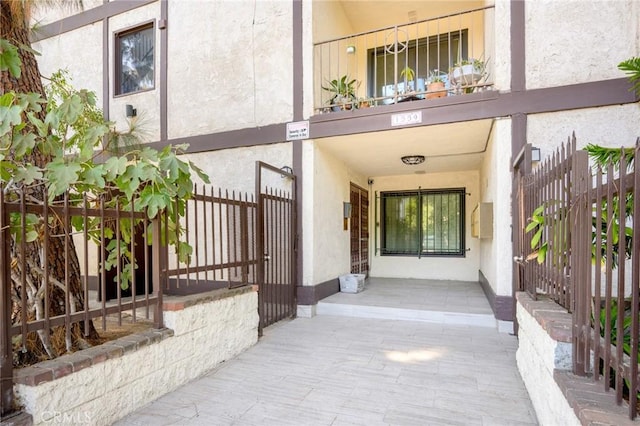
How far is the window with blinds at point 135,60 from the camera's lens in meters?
6.57

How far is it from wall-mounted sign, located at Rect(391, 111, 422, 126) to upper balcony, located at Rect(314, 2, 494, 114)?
0.28 meters

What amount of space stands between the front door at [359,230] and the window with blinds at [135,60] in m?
4.72

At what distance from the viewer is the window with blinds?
657 cm

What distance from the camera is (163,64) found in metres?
6.23

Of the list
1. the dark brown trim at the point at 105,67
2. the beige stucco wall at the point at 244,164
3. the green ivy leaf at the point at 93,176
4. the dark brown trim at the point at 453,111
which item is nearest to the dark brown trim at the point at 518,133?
the dark brown trim at the point at 453,111

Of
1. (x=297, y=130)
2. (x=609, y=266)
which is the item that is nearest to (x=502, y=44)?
(x=297, y=130)

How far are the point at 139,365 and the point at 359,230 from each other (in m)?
5.65

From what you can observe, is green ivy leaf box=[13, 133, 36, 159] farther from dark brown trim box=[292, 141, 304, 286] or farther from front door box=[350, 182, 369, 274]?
front door box=[350, 182, 369, 274]

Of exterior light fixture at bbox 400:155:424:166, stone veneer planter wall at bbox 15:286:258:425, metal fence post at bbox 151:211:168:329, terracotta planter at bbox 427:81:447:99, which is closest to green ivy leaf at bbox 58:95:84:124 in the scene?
metal fence post at bbox 151:211:168:329

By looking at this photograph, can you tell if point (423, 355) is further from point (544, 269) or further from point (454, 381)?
point (544, 269)

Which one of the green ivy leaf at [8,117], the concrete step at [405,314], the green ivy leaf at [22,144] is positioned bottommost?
the concrete step at [405,314]

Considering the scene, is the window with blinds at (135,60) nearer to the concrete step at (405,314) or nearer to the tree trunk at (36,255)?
the tree trunk at (36,255)

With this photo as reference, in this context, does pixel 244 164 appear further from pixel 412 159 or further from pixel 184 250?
pixel 412 159

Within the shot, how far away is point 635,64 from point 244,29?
5206 millimetres
